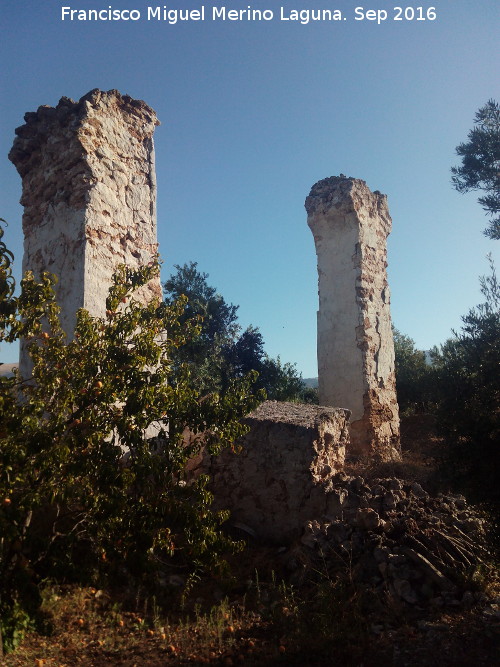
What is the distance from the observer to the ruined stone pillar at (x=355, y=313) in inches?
395

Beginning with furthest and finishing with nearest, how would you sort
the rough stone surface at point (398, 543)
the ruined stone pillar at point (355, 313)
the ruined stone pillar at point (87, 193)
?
1. the ruined stone pillar at point (355, 313)
2. the ruined stone pillar at point (87, 193)
3. the rough stone surface at point (398, 543)

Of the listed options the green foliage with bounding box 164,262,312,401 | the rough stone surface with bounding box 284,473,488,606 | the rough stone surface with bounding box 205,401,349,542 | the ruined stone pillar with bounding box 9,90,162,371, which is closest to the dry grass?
the rough stone surface with bounding box 284,473,488,606

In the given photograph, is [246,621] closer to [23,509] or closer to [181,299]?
[23,509]

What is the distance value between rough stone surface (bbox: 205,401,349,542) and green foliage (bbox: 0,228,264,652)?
2.55 metres

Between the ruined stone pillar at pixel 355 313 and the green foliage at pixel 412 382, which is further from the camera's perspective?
the green foliage at pixel 412 382

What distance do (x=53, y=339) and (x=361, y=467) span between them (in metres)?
6.38

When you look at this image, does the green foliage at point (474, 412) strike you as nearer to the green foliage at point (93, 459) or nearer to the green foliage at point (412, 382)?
the green foliage at point (93, 459)

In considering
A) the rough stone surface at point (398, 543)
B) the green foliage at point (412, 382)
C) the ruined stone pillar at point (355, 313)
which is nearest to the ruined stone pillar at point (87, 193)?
the rough stone surface at point (398, 543)

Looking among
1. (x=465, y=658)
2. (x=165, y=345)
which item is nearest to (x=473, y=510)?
(x=465, y=658)

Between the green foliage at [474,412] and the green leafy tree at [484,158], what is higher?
the green leafy tree at [484,158]

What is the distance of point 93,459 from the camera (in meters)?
3.22

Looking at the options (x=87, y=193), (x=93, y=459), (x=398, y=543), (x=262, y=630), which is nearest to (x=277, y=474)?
(x=398, y=543)

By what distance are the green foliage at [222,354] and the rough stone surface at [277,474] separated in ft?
22.1

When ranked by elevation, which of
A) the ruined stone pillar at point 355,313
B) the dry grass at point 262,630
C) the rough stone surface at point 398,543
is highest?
the ruined stone pillar at point 355,313
